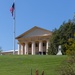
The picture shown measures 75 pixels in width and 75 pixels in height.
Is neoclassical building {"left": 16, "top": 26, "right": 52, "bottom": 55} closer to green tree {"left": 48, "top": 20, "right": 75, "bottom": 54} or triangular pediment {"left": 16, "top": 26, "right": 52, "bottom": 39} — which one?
triangular pediment {"left": 16, "top": 26, "right": 52, "bottom": 39}

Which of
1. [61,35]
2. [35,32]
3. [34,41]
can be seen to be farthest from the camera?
[35,32]

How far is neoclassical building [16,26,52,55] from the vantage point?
89.2 m

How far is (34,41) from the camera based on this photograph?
9244 centimetres

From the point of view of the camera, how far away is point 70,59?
15.4 meters

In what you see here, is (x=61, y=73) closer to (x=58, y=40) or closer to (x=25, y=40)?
(x=58, y=40)

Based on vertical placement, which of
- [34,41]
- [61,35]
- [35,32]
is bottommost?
[61,35]

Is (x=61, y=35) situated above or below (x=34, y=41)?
below

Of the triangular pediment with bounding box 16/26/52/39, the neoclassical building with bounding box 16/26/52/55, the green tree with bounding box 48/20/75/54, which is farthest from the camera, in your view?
the triangular pediment with bounding box 16/26/52/39

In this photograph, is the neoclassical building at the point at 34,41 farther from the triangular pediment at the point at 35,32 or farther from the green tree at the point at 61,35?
the green tree at the point at 61,35

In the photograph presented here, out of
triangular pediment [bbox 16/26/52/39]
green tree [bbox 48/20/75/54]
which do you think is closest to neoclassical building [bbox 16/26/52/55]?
triangular pediment [bbox 16/26/52/39]

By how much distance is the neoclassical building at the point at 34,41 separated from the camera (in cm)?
8925

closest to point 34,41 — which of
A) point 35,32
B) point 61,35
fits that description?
point 35,32

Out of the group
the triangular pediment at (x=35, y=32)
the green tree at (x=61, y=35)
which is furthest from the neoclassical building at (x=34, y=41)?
the green tree at (x=61, y=35)

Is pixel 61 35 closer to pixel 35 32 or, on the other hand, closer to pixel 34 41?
pixel 34 41
